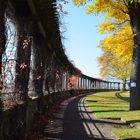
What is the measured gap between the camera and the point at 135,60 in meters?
25.8

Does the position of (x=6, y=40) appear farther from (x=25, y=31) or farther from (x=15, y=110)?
(x=25, y=31)

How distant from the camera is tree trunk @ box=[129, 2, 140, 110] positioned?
25.3m

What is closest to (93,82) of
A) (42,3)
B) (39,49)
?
(39,49)

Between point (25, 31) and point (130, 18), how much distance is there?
13043 mm

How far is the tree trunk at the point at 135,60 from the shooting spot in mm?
25312

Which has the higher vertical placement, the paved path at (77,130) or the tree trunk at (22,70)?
the tree trunk at (22,70)

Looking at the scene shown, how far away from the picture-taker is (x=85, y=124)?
17422 mm

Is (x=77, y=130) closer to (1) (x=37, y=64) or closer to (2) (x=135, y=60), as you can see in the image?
(1) (x=37, y=64)

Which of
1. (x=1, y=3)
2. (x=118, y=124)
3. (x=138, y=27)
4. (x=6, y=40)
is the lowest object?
(x=118, y=124)

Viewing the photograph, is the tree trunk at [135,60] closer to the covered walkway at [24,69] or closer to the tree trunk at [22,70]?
the covered walkway at [24,69]

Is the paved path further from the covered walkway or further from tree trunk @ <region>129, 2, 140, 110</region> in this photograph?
tree trunk @ <region>129, 2, 140, 110</region>

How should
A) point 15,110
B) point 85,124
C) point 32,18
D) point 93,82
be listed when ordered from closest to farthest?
point 15,110
point 32,18
point 85,124
point 93,82

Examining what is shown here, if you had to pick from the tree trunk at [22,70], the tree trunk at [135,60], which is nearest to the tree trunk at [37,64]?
the tree trunk at [22,70]

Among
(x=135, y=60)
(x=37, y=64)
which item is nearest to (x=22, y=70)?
(x=37, y=64)
